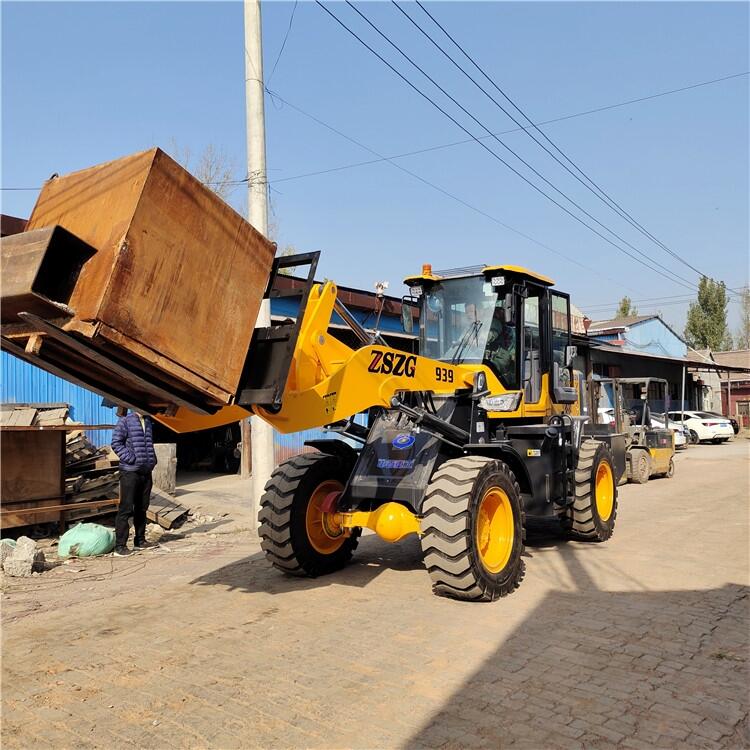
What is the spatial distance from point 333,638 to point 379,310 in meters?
3.34

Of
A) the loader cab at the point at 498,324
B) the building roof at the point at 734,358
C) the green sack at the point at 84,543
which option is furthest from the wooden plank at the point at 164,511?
the building roof at the point at 734,358

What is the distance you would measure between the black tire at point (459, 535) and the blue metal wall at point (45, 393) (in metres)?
8.01

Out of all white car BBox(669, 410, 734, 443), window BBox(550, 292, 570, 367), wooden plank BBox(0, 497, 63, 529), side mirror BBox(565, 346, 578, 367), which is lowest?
wooden plank BBox(0, 497, 63, 529)

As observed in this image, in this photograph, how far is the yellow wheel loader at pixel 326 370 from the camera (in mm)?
4086

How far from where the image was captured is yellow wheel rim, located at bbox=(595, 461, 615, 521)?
29.0 feet

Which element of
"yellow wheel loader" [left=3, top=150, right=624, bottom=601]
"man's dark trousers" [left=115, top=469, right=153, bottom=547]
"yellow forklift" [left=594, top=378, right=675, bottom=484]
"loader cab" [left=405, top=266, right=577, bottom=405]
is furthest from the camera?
"yellow forklift" [left=594, top=378, right=675, bottom=484]

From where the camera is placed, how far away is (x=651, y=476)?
17.1m

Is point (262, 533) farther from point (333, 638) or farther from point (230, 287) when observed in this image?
point (230, 287)

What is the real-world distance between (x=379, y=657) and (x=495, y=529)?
80.8 inches

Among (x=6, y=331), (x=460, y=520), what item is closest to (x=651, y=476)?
(x=460, y=520)

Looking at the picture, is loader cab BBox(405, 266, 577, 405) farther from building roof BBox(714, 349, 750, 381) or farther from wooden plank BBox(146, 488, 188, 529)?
building roof BBox(714, 349, 750, 381)

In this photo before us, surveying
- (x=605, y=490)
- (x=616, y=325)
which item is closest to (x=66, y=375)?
(x=605, y=490)

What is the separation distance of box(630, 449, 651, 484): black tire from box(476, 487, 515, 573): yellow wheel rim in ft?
34.8

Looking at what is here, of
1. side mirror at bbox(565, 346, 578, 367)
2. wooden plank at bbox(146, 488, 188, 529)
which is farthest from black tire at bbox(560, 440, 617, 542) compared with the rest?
wooden plank at bbox(146, 488, 188, 529)
